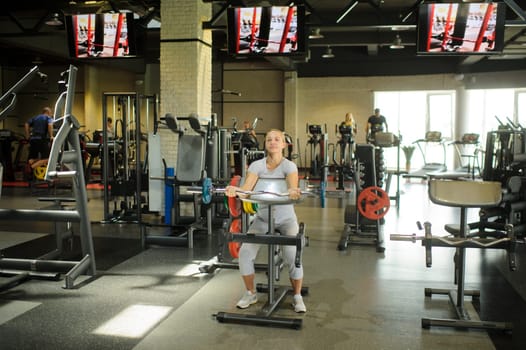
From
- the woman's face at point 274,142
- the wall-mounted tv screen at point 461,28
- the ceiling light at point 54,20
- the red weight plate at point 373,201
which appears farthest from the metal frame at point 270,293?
the ceiling light at point 54,20

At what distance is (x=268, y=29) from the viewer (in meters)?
7.38

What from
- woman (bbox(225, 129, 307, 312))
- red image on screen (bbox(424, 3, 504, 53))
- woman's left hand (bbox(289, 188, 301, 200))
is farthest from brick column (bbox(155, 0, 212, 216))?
woman's left hand (bbox(289, 188, 301, 200))

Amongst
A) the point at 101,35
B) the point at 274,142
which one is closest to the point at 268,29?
the point at 101,35

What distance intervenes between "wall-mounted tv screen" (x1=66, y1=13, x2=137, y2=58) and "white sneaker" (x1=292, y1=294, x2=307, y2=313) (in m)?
5.32

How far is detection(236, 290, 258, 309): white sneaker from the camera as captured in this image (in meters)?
3.76

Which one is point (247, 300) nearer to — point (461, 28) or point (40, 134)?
point (461, 28)

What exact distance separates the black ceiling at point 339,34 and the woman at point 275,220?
4.58m

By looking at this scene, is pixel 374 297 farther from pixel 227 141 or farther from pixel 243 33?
pixel 243 33

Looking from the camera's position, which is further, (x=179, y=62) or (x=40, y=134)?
(x=40, y=134)

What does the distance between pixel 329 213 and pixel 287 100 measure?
29.6 ft

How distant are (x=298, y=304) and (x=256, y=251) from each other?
0.47 m

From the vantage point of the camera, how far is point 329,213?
27.7 ft

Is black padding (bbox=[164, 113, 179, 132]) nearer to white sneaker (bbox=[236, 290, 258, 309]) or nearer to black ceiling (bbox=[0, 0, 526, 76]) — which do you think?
black ceiling (bbox=[0, 0, 526, 76])

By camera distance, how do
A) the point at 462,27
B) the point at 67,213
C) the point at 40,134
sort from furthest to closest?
the point at 40,134 → the point at 462,27 → the point at 67,213
